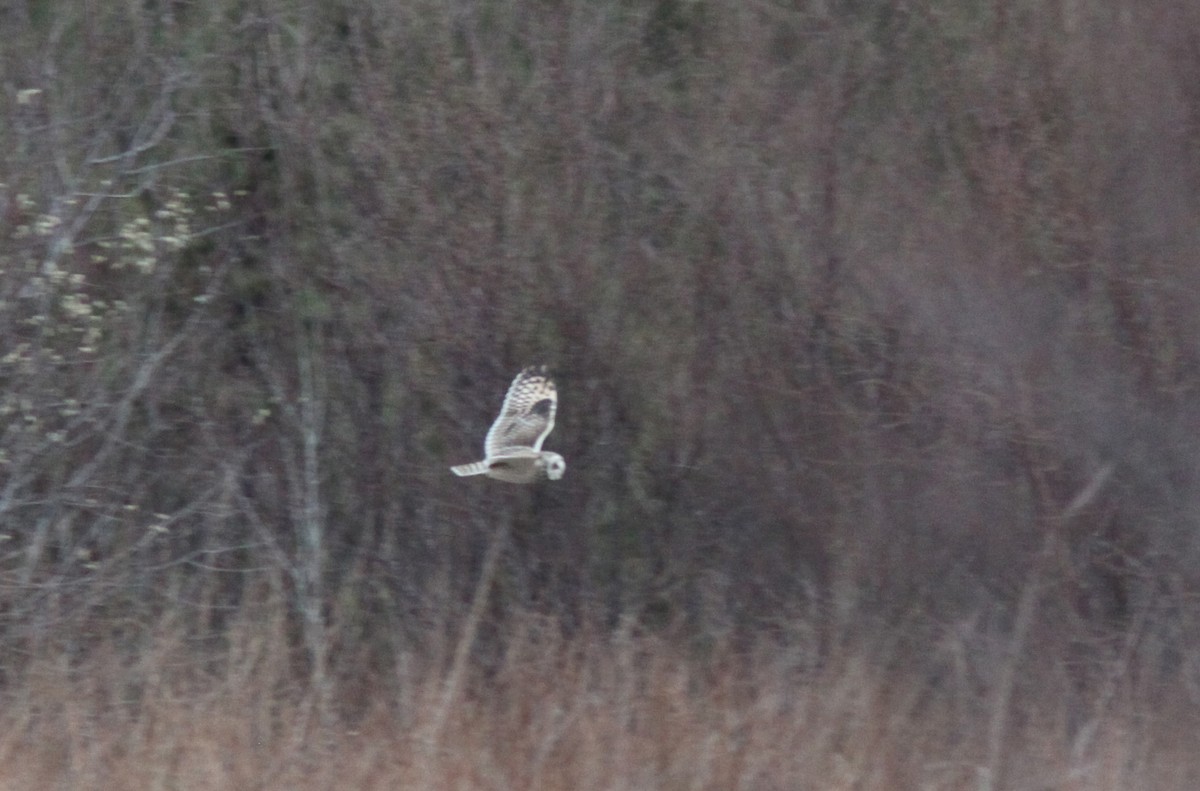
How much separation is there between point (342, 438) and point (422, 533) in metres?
0.43

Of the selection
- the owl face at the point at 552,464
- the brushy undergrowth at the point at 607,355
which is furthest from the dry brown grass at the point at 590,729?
the owl face at the point at 552,464

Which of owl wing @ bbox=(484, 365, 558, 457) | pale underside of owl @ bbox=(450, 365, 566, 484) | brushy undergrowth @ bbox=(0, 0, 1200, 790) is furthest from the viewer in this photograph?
brushy undergrowth @ bbox=(0, 0, 1200, 790)


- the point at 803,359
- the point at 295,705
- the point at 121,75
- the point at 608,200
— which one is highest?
the point at 121,75

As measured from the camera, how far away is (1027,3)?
5809 millimetres

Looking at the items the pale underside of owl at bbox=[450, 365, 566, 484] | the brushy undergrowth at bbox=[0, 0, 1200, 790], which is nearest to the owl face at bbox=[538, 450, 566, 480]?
the pale underside of owl at bbox=[450, 365, 566, 484]

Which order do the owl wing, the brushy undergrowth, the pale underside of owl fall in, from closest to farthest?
the pale underside of owl, the owl wing, the brushy undergrowth

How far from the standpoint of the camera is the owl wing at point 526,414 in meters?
5.20

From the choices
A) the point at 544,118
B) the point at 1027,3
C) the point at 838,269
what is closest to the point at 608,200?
the point at 544,118

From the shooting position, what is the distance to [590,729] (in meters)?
5.33

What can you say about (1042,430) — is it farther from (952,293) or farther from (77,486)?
(77,486)

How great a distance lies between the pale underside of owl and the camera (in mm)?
5098

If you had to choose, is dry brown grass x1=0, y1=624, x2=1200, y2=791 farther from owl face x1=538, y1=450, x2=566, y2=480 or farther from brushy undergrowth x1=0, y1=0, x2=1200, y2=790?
owl face x1=538, y1=450, x2=566, y2=480

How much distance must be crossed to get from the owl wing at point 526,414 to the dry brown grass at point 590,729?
0.76 meters

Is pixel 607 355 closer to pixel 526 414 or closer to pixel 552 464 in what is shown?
pixel 526 414
